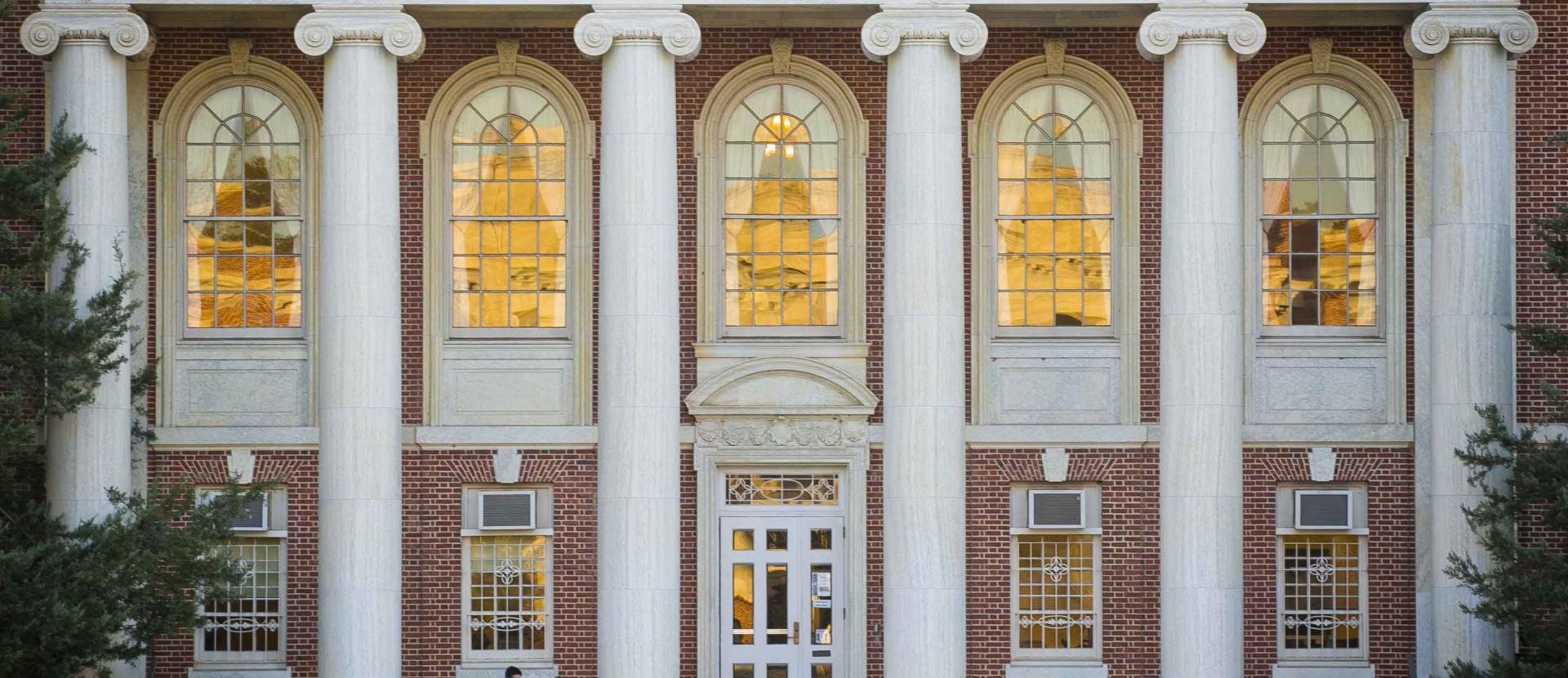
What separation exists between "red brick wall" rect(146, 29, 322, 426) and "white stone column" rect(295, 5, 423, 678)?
2384 mm

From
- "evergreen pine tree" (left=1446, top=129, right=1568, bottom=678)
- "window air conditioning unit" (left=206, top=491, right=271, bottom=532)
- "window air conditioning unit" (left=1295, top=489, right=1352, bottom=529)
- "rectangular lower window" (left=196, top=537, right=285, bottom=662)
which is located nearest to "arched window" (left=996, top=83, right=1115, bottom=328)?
"window air conditioning unit" (left=1295, top=489, right=1352, bottom=529)

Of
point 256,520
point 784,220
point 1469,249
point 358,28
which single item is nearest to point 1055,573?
point 784,220

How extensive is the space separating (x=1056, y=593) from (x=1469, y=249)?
20.9 feet

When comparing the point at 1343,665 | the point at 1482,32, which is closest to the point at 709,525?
the point at 1343,665

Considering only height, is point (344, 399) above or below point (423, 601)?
above

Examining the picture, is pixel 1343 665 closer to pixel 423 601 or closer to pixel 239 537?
pixel 423 601

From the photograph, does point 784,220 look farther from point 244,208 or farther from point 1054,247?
point 244,208

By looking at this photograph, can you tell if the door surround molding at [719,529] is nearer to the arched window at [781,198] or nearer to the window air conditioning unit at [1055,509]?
the arched window at [781,198]

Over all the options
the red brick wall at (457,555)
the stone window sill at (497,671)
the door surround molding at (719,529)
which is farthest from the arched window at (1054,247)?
the stone window sill at (497,671)

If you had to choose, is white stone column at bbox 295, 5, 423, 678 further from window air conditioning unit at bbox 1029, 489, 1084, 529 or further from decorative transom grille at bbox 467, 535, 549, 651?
window air conditioning unit at bbox 1029, 489, 1084, 529

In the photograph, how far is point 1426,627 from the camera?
80.1 ft

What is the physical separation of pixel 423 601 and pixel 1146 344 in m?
9.33

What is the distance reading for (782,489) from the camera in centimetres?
2569

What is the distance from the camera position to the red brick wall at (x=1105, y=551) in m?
25.4
